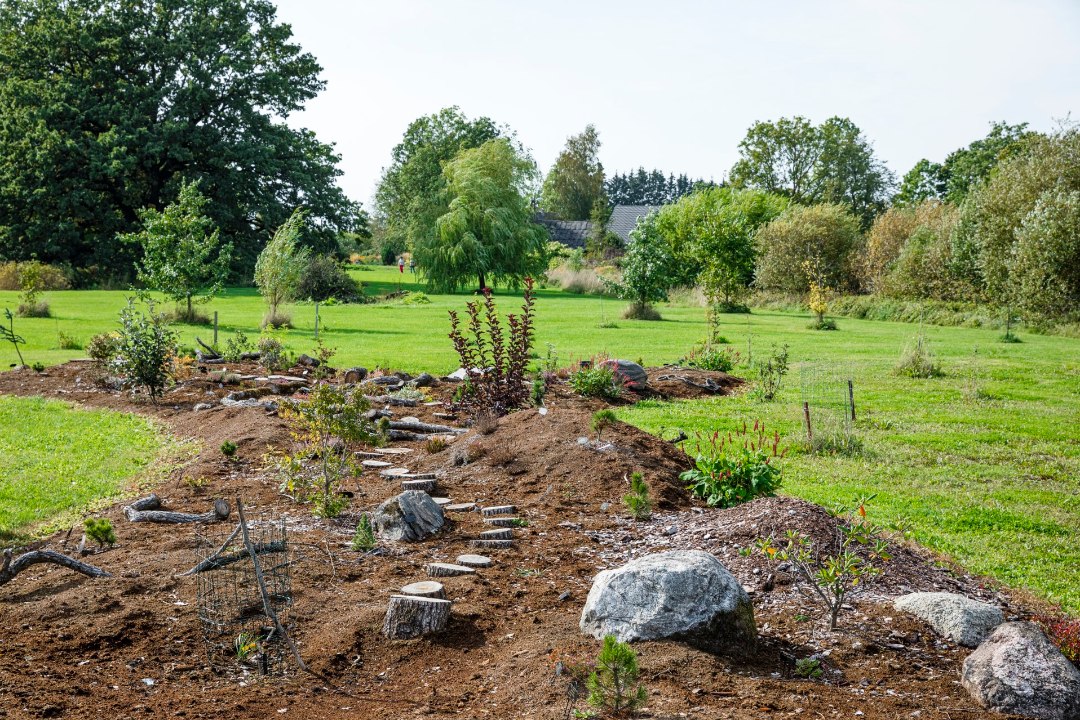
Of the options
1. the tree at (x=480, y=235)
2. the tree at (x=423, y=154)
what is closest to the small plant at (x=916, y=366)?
the tree at (x=480, y=235)

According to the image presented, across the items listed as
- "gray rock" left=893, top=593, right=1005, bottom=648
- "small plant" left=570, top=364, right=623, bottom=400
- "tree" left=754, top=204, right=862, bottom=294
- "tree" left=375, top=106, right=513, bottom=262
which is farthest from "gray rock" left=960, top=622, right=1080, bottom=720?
"tree" left=375, top=106, right=513, bottom=262

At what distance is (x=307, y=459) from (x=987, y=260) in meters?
24.8

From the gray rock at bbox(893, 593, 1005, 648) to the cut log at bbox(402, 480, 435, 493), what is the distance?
3.56 m

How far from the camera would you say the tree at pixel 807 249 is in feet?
113

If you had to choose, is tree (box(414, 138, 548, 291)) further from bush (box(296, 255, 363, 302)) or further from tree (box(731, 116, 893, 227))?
tree (box(731, 116, 893, 227))

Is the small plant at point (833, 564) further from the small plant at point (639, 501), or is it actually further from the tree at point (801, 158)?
the tree at point (801, 158)

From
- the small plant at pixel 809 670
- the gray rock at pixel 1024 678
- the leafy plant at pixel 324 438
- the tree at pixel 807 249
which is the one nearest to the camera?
the gray rock at pixel 1024 678

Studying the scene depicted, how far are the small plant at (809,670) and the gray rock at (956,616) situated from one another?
805mm

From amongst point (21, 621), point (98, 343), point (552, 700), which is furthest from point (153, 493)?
point (98, 343)

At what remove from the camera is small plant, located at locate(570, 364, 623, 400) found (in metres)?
10.9

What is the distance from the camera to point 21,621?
4031 mm

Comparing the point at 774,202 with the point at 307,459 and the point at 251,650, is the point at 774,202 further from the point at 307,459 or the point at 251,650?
the point at 251,650

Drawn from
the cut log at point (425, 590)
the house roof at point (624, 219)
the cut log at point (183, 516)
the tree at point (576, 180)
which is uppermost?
the tree at point (576, 180)

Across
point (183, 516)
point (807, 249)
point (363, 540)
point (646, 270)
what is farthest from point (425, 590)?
point (807, 249)
